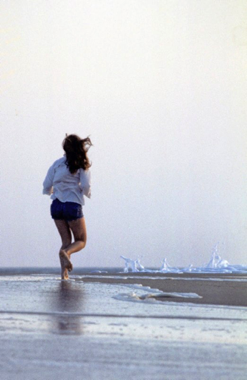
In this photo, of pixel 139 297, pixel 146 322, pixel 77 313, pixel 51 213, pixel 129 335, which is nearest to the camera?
pixel 129 335

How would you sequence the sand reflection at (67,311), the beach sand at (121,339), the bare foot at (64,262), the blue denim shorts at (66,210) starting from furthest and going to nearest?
1. the blue denim shorts at (66,210)
2. the bare foot at (64,262)
3. the sand reflection at (67,311)
4. the beach sand at (121,339)

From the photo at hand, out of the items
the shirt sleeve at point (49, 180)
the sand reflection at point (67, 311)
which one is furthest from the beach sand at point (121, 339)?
the shirt sleeve at point (49, 180)

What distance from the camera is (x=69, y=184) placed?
313 inches

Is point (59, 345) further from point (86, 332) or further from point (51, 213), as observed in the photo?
point (51, 213)

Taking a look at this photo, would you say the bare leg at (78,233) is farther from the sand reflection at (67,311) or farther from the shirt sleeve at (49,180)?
the sand reflection at (67,311)

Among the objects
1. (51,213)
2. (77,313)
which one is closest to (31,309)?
(77,313)

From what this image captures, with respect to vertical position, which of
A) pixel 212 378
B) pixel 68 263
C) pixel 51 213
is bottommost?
pixel 212 378

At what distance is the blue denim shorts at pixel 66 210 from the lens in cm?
791

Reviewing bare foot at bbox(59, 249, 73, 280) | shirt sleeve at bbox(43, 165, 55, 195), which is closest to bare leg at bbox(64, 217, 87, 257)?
bare foot at bbox(59, 249, 73, 280)

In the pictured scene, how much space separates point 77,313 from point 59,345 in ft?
3.91

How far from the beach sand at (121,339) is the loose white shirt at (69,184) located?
3.43m

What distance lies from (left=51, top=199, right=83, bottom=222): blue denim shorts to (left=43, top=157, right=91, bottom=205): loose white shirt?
47 mm

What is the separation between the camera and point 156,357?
7.38 ft

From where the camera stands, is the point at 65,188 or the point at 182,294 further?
the point at 65,188
